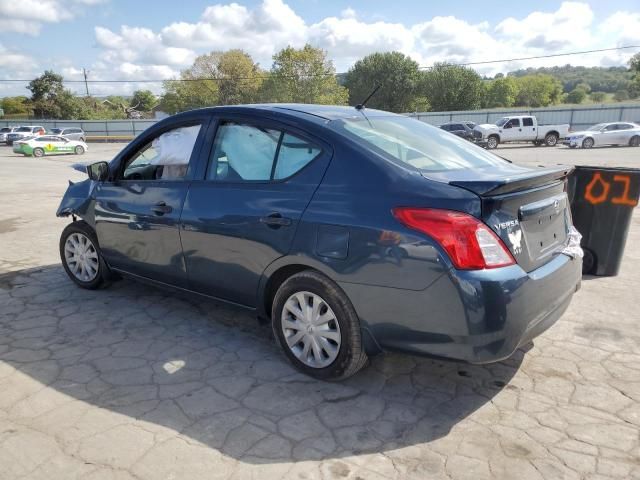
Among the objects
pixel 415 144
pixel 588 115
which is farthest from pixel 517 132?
pixel 415 144

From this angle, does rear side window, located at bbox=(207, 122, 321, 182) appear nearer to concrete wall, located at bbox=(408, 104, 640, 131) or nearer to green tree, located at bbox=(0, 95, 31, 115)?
concrete wall, located at bbox=(408, 104, 640, 131)

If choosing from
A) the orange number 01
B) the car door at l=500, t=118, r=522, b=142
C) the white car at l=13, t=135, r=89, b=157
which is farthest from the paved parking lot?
the car door at l=500, t=118, r=522, b=142

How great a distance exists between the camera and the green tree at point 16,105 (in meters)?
69.3

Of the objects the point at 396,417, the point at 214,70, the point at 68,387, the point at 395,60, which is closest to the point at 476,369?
the point at 396,417

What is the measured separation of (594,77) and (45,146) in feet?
572

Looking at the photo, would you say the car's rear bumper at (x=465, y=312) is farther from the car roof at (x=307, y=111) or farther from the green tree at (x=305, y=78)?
the green tree at (x=305, y=78)

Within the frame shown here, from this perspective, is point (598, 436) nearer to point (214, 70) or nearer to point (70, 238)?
point (70, 238)

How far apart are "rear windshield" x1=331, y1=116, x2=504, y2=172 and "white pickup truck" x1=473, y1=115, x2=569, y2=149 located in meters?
27.7

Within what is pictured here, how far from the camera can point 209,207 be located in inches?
138

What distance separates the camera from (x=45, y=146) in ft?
93.5

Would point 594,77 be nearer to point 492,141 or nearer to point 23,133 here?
point 492,141

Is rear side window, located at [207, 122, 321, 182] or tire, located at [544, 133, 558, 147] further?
tire, located at [544, 133, 558, 147]

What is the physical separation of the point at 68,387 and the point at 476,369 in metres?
2.59

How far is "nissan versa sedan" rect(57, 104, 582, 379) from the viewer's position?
8.34ft
